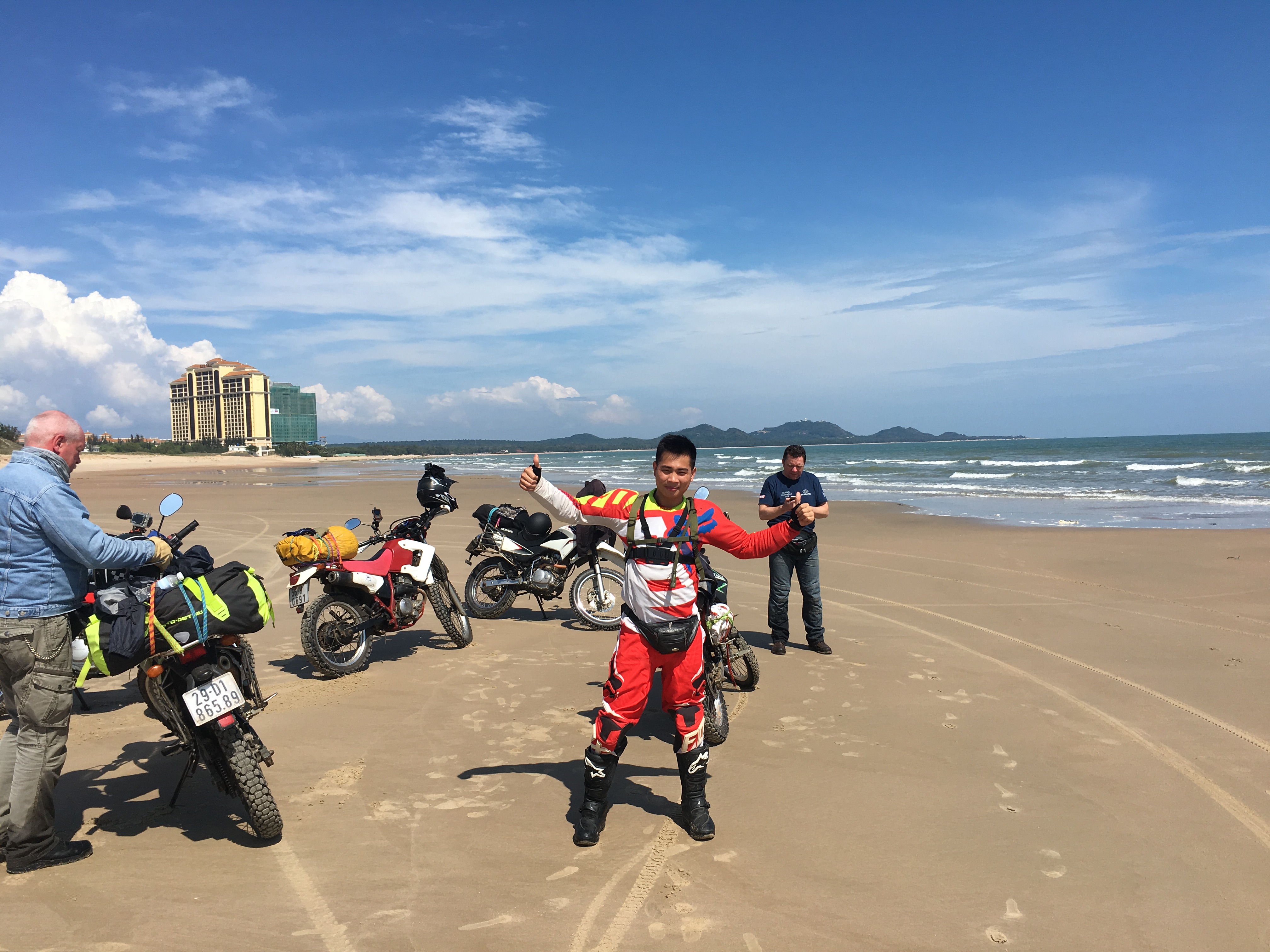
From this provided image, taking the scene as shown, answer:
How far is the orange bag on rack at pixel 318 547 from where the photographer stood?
18.8ft

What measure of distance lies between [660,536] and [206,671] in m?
2.19

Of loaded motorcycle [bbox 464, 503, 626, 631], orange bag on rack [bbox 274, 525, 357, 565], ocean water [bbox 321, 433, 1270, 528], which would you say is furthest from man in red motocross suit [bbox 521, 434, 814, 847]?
ocean water [bbox 321, 433, 1270, 528]

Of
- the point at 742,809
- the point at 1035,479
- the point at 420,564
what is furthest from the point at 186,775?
the point at 1035,479

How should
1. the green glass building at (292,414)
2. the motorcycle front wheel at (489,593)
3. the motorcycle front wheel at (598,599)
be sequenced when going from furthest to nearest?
the green glass building at (292,414)
the motorcycle front wheel at (489,593)
the motorcycle front wheel at (598,599)

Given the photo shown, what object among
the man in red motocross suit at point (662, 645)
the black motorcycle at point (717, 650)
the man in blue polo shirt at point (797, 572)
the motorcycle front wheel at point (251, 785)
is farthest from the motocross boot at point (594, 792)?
the man in blue polo shirt at point (797, 572)

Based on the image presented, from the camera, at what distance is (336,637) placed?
6.07 m

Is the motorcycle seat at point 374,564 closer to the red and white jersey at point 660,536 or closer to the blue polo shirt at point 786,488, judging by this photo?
the red and white jersey at point 660,536

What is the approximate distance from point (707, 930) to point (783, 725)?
7.13 ft

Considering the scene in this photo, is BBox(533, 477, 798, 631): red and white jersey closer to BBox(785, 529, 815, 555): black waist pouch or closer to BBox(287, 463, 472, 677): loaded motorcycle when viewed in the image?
BBox(785, 529, 815, 555): black waist pouch

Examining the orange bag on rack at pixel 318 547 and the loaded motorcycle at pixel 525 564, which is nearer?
the orange bag on rack at pixel 318 547

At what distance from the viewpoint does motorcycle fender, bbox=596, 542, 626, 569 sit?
731 cm

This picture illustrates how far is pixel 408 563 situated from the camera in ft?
21.6

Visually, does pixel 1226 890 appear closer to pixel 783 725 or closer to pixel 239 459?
pixel 783 725

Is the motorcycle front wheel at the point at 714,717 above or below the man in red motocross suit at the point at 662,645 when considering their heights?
below
